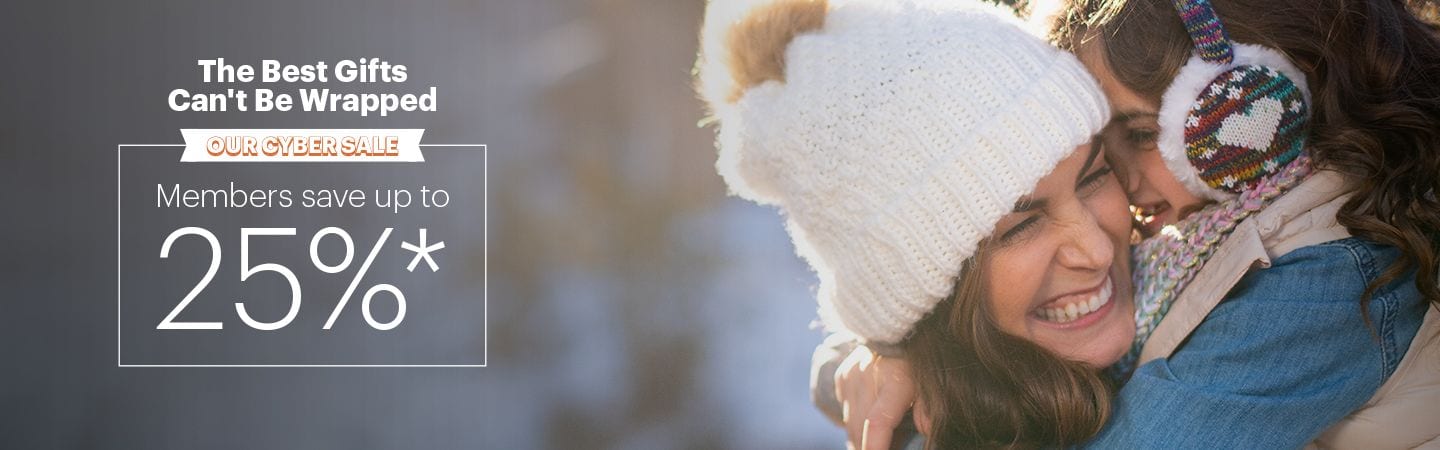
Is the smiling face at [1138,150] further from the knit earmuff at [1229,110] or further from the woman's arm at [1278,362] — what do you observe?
the woman's arm at [1278,362]

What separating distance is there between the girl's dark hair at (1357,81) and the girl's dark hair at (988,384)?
16.2 inches

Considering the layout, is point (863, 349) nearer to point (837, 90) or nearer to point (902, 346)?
point (902, 346)

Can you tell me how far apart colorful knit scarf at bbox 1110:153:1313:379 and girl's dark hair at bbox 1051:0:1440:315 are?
9 centimetres

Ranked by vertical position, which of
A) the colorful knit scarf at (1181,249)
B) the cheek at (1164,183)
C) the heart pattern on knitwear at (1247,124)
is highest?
the heart pattern on knitwear at (1247,124)

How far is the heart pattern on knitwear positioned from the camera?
1779 millimetres

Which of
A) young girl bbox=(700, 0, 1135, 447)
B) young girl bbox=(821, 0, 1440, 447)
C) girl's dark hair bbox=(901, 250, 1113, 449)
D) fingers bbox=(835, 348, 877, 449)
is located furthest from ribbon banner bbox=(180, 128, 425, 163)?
young girl bbox=(821, 0, 1440, 447)

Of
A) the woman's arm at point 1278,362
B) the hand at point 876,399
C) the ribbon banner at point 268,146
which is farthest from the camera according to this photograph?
the ribbon banner at point 268,146

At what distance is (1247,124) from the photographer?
5.85 feet

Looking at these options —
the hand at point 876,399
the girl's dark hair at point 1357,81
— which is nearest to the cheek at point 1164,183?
the girl's dark hair at point 1357,81

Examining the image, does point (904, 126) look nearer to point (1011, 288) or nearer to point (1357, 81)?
point (1011, 288)

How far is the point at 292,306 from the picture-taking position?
97.8 inches

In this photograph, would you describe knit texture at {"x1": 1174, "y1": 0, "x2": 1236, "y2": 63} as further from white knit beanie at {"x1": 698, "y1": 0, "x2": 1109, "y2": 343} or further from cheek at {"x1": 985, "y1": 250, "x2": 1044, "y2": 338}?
cheek at {"x1": 985, "y1": 250, "x2": 1044, "y2": 338}

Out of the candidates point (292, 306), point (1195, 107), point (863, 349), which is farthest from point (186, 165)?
point (1195, 107)

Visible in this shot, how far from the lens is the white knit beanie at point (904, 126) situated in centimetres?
182
